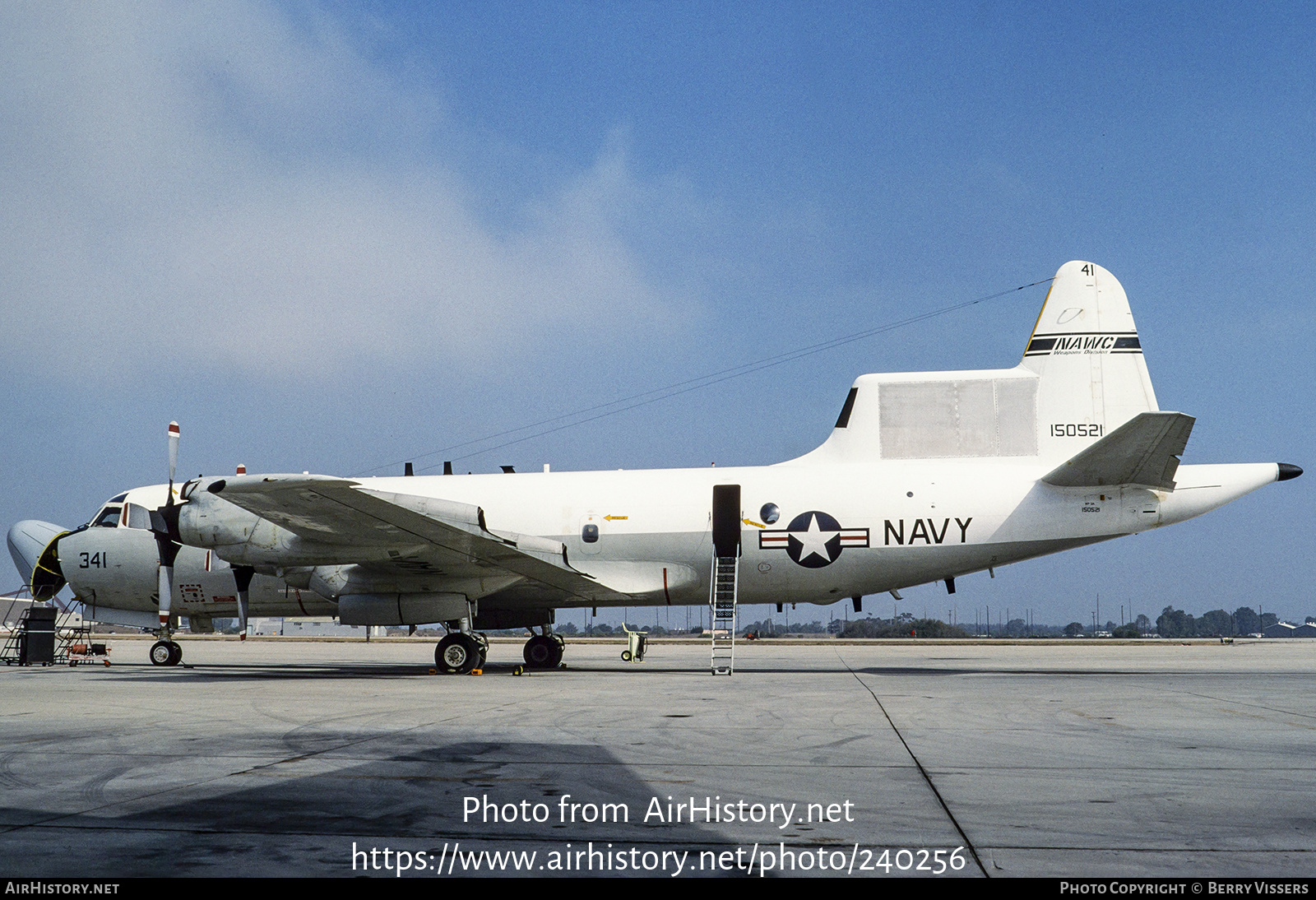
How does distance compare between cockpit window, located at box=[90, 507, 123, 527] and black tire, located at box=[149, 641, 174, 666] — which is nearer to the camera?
cockpit window, located at box=[90, 507, 123, 527]

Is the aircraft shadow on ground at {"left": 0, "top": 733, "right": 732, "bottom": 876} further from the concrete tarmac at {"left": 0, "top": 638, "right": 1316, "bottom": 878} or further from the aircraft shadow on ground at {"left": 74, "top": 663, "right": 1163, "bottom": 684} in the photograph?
the aircraft shadow on ground at {"left": 74, "top": 663, "right": 1163, "bottom": 684}

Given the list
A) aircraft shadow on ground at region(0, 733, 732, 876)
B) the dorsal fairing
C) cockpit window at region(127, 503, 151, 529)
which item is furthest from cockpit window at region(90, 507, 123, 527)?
aircraft shadow on ground at region(0, 733, 732, 876)

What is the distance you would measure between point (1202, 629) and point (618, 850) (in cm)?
19582

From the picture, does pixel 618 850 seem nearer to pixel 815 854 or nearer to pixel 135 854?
pixel 815 854

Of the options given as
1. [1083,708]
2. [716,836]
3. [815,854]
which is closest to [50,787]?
[716,836]

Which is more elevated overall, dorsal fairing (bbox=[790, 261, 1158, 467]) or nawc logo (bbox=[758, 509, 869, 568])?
dorsal fairing (bbox=[790, 261, 1158, 467])

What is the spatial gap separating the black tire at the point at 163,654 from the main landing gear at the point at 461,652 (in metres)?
8.30

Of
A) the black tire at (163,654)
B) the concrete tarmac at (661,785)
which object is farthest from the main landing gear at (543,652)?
the black tire at (163,654)

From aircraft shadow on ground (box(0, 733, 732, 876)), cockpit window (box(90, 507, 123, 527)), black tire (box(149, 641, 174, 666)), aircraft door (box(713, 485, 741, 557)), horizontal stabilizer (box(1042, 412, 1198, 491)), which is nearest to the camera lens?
aircraft shadow on ground (box(0, 733, 732, 876))

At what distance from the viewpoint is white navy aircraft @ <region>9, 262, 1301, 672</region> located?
56.5ft

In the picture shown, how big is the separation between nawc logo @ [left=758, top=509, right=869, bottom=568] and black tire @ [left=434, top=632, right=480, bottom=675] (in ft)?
20.6

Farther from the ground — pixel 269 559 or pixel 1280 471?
pixel 1280 471

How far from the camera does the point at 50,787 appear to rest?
6059 mm

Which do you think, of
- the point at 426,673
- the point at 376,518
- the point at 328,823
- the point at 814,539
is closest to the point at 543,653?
the point at 426,673
